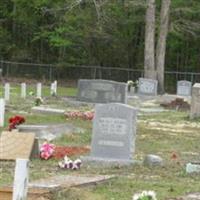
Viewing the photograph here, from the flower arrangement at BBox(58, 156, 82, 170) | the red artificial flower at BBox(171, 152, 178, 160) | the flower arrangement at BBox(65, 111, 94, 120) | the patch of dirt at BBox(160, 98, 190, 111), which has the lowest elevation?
the patch of dirt at BBox(160, 98, 190, 111)

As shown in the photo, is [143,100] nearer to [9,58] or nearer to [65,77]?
[65,77]

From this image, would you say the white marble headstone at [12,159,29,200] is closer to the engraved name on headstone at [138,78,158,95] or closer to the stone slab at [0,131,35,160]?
the stone slab at [0,131,35,160]

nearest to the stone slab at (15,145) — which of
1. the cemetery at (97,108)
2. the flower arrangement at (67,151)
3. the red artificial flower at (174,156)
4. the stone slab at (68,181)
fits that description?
the cemetery at (97,108)

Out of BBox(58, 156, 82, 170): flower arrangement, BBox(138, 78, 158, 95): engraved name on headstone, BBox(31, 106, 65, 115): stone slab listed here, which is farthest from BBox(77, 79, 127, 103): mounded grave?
BBox(58, 156, 82, 170): flower arrangement

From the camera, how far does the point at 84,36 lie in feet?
172

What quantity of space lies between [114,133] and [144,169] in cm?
117

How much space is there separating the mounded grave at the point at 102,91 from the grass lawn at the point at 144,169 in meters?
5.71

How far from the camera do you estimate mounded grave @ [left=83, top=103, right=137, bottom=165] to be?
13.2 meters

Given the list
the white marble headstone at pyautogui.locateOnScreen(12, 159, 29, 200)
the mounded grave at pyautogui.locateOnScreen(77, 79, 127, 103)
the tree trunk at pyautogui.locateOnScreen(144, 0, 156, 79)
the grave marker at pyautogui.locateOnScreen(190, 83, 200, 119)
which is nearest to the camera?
the white marble headstone at pyautogui.locateOnScreen(12, 159, 29, 200)

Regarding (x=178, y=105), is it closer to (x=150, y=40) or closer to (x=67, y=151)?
(x=150, y=40)

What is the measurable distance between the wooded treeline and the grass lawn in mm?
29863

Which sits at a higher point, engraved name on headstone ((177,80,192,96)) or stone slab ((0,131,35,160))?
stone slab ((0,131,35,160))

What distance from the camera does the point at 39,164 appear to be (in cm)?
1247

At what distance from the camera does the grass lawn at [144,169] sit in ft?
32.7
